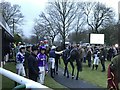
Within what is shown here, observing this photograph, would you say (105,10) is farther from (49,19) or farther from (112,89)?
(112,89)

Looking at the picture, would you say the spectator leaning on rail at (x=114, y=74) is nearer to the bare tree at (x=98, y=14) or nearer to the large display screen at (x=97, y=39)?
the large display screen at (x=97, y=39)

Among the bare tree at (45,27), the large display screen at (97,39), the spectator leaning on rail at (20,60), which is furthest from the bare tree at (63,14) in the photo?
the spectator leaning on rail at (20,60)

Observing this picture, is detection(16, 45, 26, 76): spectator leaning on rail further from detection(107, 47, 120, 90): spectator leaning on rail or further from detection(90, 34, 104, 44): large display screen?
detection(90, 34, 104, 44): large display screen

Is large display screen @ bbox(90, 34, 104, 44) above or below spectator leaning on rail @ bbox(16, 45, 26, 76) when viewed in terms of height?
above

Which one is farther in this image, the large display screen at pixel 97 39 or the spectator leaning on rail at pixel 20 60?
the large display screen at pixel 97 39

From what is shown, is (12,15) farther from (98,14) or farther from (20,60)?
(20,60)

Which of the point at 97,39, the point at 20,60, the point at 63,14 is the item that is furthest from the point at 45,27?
the point at 20,60

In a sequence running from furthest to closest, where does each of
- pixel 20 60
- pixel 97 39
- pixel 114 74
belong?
pixel 97 39
pixel 20 60
pixel 114 74

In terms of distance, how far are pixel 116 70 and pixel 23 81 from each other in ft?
8.64

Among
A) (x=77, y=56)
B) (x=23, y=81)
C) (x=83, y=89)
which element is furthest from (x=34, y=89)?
(x=77, y=56)

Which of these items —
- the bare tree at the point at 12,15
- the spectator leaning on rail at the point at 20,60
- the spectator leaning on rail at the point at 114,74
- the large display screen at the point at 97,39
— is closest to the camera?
the spectator leaning on rail at the point at 114,74

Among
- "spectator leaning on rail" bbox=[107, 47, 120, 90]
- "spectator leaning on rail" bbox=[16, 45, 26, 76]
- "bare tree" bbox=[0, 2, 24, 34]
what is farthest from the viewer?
"bare tree" bbox=[0, 2, 24, 34]

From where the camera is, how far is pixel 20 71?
1271cm

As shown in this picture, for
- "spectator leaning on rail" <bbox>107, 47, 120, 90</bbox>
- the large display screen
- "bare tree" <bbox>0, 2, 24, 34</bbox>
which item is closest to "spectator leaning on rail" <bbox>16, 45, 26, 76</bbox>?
"spectator leaning on rail" <bbox>107, 47, 120, 90</bbox>
